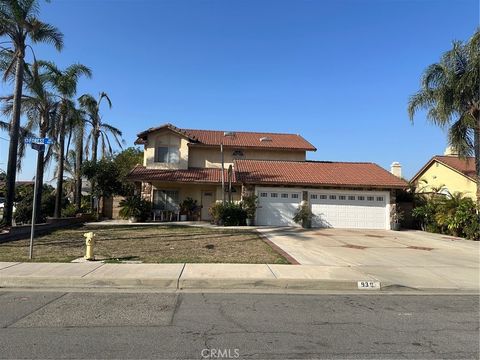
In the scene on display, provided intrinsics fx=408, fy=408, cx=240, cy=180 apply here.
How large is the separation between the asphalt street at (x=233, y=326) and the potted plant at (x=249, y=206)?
616 inches

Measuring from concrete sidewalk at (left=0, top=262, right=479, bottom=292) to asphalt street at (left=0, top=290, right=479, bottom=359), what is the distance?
2.15 feet

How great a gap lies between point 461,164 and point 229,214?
15.7m

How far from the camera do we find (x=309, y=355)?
4867mm

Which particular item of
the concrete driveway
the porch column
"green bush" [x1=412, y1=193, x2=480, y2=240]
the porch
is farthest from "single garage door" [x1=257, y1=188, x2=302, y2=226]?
the porch column

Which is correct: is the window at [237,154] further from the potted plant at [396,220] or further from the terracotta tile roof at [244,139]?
the potted plant at [396,220]

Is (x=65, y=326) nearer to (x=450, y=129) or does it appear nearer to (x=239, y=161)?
(x=450, y=129)

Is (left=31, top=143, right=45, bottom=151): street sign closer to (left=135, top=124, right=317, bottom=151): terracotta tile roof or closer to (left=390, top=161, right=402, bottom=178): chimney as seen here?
(left=135, top=124, right=317, bottom=151): terracotta tile roof

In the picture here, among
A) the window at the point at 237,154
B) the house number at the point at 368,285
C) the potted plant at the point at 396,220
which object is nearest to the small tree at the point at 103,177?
the window at the point at 237,154

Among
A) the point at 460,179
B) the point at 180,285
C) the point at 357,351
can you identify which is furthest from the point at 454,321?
the point at 460,179

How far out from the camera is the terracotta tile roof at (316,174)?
81.4 feet

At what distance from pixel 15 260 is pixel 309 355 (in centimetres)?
899

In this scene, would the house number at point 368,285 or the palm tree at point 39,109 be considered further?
the palm tree at point 39,109

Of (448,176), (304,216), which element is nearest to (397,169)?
(448,176)

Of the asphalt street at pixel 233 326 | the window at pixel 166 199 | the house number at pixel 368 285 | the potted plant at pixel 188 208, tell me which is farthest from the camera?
the window at pixel 166 199
